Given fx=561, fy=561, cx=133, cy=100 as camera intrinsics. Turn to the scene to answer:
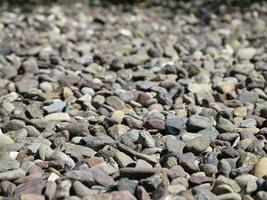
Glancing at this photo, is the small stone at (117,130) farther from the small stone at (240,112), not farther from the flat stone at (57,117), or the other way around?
the small stone at (240,112)

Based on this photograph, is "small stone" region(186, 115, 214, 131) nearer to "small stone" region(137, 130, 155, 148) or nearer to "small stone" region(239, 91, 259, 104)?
"small stone" region(137, 130, 155, 148)

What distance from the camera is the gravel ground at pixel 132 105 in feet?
7.12

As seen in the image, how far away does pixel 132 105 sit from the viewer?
317 centimetres

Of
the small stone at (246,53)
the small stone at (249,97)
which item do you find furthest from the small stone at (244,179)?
the small stone at (246,53)

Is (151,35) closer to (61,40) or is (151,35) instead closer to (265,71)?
(61,40)

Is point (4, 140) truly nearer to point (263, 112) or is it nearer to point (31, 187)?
point (31, 187)

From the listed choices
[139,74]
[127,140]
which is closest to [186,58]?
[139,74]

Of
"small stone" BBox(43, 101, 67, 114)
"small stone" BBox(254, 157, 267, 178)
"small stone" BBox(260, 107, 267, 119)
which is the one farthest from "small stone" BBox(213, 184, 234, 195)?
"small stone" BBox(43, 101, 67, 114)

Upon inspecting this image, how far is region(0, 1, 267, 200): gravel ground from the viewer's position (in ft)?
7.12

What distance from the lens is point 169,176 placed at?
2205mm

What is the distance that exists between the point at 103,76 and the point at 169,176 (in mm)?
1533

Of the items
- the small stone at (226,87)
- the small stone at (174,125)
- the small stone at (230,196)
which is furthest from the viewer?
the small stone at (226,87)

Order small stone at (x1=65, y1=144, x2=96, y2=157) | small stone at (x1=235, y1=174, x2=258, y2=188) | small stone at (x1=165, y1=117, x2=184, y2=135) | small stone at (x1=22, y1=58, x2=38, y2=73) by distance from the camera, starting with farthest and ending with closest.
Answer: small stone at (x1=22, y1=58, x2=38, y2=73), small stone at (x1=165, y1=117, x2=184, y2=135), small stone at (x1=65, y1=144, x2=96, y2=157), small stone at (x1=235, y1=174, x2=258, y2=188)

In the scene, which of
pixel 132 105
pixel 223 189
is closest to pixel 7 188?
pixel 223 189
